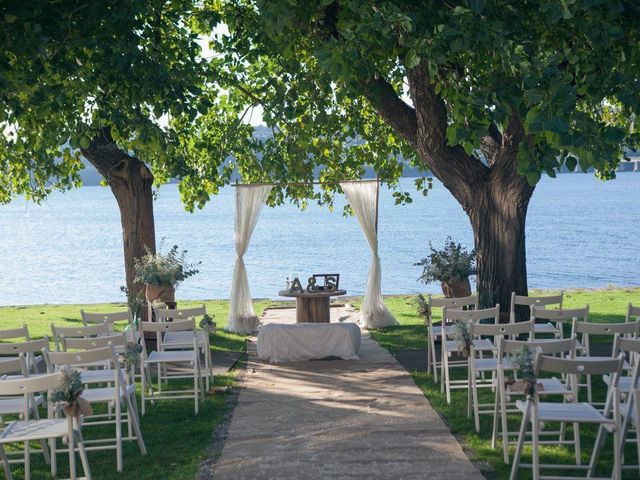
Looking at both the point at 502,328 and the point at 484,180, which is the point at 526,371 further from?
the point at 484,180

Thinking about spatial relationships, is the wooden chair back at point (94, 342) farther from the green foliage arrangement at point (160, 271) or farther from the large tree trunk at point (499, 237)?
the large tree trunk at point (499, 237)

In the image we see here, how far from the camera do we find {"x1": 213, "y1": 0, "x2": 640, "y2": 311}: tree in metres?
7.46

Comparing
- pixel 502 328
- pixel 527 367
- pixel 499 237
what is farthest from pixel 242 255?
pixel 527 367

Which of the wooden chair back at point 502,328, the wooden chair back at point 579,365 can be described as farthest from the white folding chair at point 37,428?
the wooden chair back at point 502,328

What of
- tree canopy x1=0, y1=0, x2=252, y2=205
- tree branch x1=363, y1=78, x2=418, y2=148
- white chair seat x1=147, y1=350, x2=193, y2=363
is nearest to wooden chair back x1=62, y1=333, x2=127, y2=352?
white chair seat x1=147, y1=350, x2=193, y2=363

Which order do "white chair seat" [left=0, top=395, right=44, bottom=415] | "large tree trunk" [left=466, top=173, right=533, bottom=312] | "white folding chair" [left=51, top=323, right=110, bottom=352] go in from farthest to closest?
1. "large tree trunk" [left=466, top=173, right=533, bottom=312]
2. "white folding chair" [left=51, top=323, right=110, bottom=352]
3. "white chair seat" [left=0, top=395, right=44, bottom=415]

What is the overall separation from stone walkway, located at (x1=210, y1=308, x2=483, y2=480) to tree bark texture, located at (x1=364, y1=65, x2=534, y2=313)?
214 centimetres

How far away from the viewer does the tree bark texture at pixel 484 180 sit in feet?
39.0

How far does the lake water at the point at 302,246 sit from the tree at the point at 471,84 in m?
8.01

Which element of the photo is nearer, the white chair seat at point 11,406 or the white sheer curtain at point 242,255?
the white chair seat at point 11,406

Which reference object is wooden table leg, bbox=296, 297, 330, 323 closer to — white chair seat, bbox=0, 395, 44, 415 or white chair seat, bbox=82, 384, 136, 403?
white chair seat, bbox=82, 384, 136, 403

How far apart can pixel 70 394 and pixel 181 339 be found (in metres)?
4.30

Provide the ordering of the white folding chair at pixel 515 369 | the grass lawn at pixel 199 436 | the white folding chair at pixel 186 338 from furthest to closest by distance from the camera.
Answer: the white folding chair at pixel 186 338 < the grass lawn at pixel 199 436 < the white folding chair at pixel 515 369

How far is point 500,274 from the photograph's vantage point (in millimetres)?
12562
